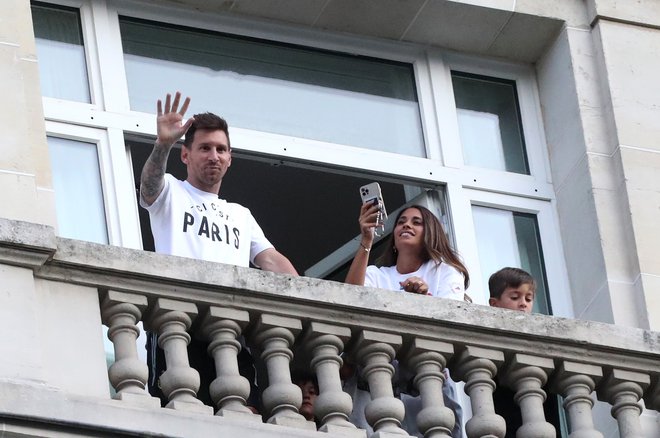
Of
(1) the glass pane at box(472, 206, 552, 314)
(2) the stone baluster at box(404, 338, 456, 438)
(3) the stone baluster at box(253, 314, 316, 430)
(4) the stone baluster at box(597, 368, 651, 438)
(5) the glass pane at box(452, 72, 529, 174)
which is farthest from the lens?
(5) the glass pane at box(452, 72, 529, 174)

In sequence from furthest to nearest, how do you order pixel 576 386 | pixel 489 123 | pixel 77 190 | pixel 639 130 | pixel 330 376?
pixel 489 123
pixel 639 130
pixel 77 190
pixel 576 386
pixel 330 376

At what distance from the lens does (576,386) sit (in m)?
12.4

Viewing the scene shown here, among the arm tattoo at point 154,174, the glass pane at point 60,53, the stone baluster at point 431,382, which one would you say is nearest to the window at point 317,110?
the glass pane at point 60,53

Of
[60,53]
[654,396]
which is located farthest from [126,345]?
[60,53]

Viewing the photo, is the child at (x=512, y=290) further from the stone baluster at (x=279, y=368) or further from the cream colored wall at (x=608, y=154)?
the stone baluster at (x=279, y=368)

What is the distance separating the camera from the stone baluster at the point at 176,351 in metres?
11.3

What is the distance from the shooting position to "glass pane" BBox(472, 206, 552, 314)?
14.6 meters

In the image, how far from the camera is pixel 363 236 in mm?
12523

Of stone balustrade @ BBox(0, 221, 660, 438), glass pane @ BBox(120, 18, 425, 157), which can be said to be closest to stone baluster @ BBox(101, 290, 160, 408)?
stone balustrade @ BBox(0, 221, 660, 438)

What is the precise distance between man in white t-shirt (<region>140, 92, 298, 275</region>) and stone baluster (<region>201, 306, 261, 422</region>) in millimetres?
683

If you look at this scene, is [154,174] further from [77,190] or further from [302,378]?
[77,190]

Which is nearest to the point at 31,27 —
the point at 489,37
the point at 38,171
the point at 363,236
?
the point at 38,171

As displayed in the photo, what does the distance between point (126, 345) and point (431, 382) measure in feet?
4.89

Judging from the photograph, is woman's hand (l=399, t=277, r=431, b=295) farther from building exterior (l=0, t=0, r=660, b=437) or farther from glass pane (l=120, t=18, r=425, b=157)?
glass pane (l=120, t=18, r=425, b=157)
